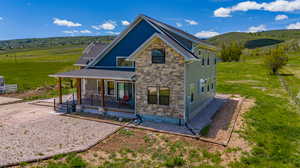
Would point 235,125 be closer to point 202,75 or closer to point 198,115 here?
point 198,115

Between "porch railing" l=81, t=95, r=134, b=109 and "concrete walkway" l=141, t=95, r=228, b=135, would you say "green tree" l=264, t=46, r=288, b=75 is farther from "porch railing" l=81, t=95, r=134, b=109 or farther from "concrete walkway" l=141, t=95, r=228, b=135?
"porch railing" l=81, t=95, r=134, b=109

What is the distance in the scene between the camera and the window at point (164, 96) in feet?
44.4

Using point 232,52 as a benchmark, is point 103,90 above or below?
below

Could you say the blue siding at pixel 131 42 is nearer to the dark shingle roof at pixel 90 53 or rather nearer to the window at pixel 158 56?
the window at pixel 158 56

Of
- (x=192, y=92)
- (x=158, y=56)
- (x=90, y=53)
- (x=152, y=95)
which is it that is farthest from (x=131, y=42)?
(x=90, y=53)

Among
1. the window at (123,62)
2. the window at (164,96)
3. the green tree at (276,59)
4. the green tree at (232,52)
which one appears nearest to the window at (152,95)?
the window at (164,96)

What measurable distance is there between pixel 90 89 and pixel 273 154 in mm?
16329

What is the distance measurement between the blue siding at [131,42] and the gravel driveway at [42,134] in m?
6.21

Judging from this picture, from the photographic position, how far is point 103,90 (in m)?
15.7

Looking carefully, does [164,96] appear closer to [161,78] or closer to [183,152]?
[161,78]

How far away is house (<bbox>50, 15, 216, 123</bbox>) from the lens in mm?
13180

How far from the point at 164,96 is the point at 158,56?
277 centimetres

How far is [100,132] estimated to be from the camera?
12109mm

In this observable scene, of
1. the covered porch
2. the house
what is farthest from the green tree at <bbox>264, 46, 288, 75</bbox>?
the covered porch
